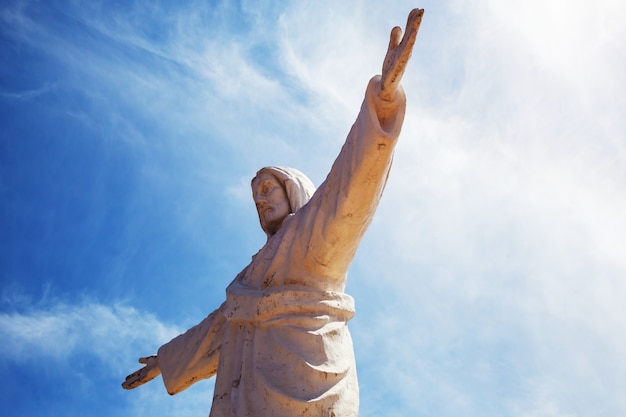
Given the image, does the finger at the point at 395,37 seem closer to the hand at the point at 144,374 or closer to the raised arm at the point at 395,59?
the raised arm at the point at 395,59

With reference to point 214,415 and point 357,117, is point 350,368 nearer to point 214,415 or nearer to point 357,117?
point 214,415

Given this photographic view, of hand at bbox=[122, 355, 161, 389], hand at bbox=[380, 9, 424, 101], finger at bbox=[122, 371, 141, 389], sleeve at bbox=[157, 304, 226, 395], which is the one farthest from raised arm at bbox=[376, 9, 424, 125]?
finger at bbox=[122, 371, 141, 389]

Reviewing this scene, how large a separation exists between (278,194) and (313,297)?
1.64 meters

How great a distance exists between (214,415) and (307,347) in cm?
96

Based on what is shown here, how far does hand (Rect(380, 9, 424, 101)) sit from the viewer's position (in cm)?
607

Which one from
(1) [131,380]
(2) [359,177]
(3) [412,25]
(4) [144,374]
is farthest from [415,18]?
(1) [131,380]

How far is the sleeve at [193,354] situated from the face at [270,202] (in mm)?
1005

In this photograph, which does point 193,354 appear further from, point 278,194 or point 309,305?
point 278,194

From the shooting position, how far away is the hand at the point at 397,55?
6074 millimetres

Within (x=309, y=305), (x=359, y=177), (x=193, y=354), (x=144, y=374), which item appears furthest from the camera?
(x=144, y=374)

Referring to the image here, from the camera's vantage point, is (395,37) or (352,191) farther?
(352,191)

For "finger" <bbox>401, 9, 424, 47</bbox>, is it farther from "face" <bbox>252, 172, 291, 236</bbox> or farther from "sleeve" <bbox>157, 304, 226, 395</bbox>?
"sleeve" <bbox>157, 304, 226, 395</bbox>

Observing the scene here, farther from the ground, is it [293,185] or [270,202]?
[293,185]

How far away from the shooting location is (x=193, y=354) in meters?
7.55
